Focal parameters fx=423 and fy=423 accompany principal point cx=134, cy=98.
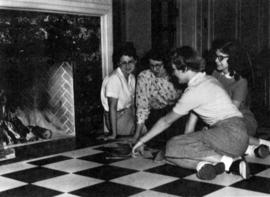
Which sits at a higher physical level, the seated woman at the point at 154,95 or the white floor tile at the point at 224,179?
the seated woman at the point at 154,95

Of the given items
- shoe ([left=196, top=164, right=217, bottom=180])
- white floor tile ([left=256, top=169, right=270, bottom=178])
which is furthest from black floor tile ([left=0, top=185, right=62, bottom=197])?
white floor tile ([left=256, top=169, right=270, bottom=178])

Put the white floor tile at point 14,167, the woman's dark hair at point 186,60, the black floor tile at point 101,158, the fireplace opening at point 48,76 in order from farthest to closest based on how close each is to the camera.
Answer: the fireplace opening at point 48,76
the black floor tile at point 101,158
the white floor tile at point 14,167
the woman's dark hair at point 186,60

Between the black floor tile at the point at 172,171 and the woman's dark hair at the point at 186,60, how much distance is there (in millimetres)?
558

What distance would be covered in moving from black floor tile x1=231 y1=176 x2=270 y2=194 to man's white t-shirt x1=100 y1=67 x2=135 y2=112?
59.6 inches

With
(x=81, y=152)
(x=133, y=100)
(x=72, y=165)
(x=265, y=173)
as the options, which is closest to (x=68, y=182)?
(x=72, y=165)

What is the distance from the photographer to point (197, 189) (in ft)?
6.48

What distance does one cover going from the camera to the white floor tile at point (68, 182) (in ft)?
6.73

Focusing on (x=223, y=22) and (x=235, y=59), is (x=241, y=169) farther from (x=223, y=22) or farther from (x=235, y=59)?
(x=223, y=22)

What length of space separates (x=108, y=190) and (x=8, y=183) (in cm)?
55

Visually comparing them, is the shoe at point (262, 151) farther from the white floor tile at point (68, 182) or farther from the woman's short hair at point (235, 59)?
the white floor tile at point (68, 182)

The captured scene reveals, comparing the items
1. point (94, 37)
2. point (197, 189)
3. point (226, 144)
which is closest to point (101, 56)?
point (94, 37)

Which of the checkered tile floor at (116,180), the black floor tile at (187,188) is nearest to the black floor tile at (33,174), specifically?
the checkered tile floor at (116,180)

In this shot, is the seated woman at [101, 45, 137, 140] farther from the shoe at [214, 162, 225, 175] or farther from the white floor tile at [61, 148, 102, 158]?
the shoe at [214, 162, 225, 175]

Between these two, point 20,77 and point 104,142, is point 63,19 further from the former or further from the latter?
point 104,142
